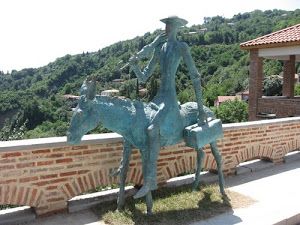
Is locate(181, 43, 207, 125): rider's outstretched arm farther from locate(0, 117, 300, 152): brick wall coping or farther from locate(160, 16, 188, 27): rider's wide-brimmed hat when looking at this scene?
locate(0, 117, 300, 152): brick wall coping

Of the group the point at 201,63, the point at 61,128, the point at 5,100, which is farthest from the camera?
the point at 201,63

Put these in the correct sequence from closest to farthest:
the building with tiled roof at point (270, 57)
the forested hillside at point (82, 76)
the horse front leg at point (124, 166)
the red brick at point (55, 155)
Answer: the red brick at point (55, 155)
the horse front leg at point (124, 166)
the building with tiled roof at point (270, 57)
the forested hillside at point (82, 76)

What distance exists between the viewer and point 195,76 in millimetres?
5000

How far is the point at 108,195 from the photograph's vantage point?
5.56 meters

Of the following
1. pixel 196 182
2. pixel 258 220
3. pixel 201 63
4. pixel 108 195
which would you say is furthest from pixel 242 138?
pixel 201 63

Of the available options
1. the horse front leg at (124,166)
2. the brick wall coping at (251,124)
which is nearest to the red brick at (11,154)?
the horse front leg at (124,166)

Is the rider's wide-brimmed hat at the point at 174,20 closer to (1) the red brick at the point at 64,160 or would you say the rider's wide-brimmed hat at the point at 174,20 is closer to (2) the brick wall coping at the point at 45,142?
(2) the brick wall coping at the point at 45,142

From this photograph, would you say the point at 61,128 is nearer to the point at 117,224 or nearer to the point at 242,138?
the point at 242,138

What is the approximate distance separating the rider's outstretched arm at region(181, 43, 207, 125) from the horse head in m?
1.29

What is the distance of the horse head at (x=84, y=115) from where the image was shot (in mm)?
4230

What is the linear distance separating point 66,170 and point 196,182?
1925 mm

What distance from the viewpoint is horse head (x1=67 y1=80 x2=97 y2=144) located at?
13.9 ft

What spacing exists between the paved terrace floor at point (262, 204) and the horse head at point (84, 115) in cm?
127

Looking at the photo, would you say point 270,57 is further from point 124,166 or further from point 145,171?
point 145,171
